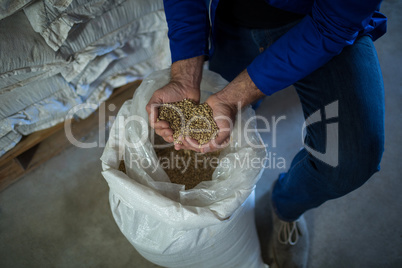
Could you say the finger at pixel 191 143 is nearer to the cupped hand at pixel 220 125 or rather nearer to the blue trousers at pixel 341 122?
the cupped hand at pixel 220 125

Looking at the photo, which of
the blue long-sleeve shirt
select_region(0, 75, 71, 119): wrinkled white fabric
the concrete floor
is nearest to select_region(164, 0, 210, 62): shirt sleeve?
the blue long-sleeve shirt

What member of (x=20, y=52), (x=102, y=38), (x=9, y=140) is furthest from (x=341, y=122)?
(x=9, y=140)

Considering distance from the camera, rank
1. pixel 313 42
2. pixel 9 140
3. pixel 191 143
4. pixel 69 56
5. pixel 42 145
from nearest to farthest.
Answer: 1. pixel 313 42
2. pixel 191 143
3. pixel 69 56
4. pixel 9 140
5. pixel 42 145

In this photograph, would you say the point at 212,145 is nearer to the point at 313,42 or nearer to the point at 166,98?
the point at 166,98

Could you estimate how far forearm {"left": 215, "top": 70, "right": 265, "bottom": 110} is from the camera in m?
0.82

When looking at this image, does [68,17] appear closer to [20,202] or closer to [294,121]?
[20,202]

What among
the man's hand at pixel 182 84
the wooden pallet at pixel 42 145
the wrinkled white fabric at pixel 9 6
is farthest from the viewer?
the wooden pallet at pixel 42 145

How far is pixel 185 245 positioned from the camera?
2.46 feet

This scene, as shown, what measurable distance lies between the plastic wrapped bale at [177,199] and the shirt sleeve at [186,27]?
141mm

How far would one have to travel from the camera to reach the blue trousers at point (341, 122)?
0.72 m

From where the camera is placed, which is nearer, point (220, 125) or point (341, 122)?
point (341, 122)

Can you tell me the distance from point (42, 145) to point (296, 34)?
3.89 feet

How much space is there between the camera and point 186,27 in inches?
34.8

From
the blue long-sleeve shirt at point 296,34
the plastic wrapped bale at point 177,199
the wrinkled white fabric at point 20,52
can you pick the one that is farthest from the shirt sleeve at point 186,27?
the wrinkled white fabric at point 20,52
